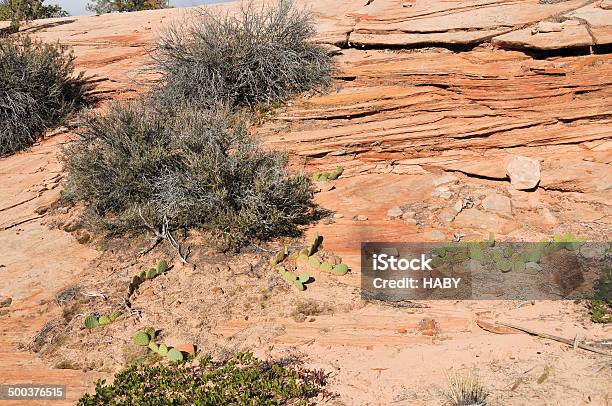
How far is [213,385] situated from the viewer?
4336 millimetres

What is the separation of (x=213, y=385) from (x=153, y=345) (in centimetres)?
69

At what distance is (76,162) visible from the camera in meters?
6.66

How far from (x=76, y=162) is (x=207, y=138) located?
4.91 ft

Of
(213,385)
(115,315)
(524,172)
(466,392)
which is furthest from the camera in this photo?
(524,172)

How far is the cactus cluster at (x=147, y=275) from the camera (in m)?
5.51

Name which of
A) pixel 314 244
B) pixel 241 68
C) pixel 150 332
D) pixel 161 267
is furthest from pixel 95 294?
pixel 241 68

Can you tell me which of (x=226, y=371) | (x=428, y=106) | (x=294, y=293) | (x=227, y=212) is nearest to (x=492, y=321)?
(x=294, y=293)

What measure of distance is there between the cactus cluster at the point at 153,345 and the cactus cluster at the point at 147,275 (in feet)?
2.13

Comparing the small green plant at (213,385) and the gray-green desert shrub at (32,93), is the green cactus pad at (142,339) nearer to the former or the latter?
the small green plant at (213,385)

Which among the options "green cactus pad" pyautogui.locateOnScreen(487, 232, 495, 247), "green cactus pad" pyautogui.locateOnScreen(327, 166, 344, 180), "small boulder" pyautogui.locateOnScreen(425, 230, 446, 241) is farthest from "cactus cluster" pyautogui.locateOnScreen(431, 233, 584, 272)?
"green cactus pad" pyautogui.locateOnScreen(327, 166, 344, 180)

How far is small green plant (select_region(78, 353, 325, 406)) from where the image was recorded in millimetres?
4121

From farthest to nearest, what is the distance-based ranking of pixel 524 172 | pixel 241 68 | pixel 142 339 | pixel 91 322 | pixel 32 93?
pixel 32 93, pixel 241 68, pixel 524 172, pixel 91 322, pixel 142 339

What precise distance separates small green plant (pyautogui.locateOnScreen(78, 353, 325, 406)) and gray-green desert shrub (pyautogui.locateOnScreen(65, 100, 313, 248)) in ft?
5.78

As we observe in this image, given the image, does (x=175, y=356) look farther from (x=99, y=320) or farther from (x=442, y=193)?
(x=442, y=193)
